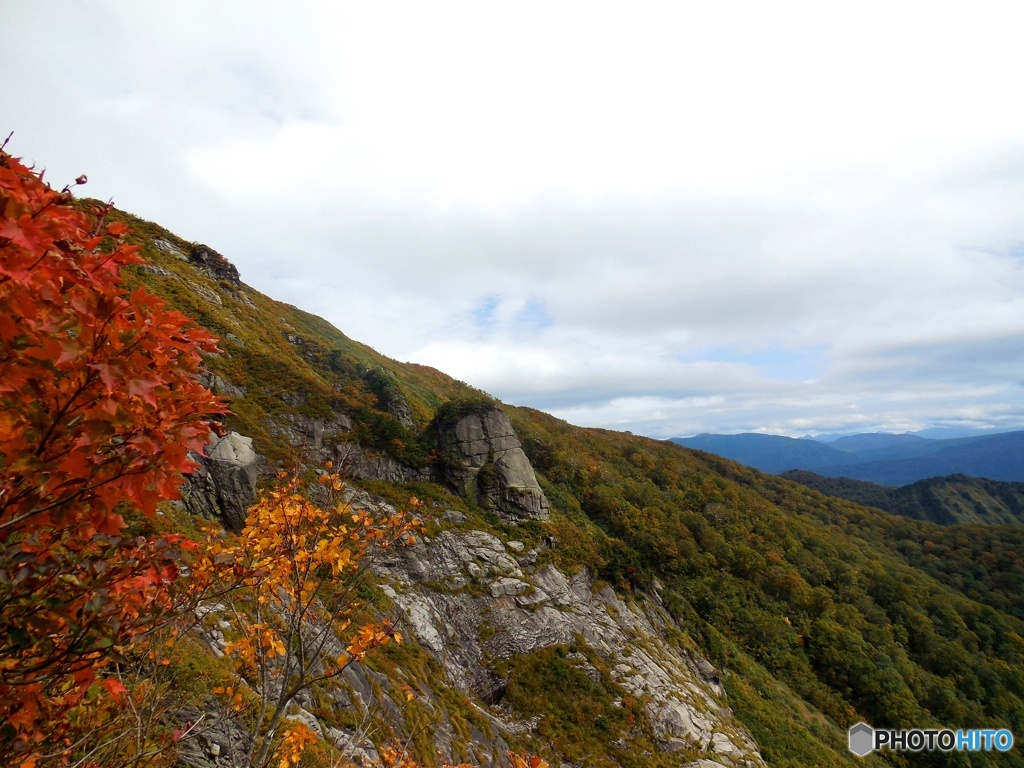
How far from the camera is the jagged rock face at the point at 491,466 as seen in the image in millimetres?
23406

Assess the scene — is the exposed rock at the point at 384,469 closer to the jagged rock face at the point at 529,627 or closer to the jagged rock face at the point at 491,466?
the jagged rock face at the point at 491,466

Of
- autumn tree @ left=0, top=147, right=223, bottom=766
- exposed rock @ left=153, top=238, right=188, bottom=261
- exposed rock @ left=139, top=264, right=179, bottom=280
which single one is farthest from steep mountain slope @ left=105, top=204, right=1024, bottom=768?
autumn tree @ left=0, top=147, right=223, bottom=766

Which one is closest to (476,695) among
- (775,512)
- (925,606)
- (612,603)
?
(612,603)

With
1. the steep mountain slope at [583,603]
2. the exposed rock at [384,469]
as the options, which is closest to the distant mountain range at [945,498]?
the steep mountain slope at [583,603]

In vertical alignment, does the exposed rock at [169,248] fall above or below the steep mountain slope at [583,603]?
above

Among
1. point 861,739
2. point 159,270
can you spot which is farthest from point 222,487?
point 861,739

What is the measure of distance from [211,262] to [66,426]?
3977cm

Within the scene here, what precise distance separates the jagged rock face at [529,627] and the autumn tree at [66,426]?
50.9ft

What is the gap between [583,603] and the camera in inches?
805

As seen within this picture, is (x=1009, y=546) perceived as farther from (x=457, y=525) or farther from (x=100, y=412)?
(x=100, y=412)

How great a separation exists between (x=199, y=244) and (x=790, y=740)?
48454mm

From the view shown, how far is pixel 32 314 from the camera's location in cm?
180

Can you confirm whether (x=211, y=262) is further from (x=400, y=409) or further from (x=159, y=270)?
(x=400, y=409)

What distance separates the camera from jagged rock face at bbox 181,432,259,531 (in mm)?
14172
